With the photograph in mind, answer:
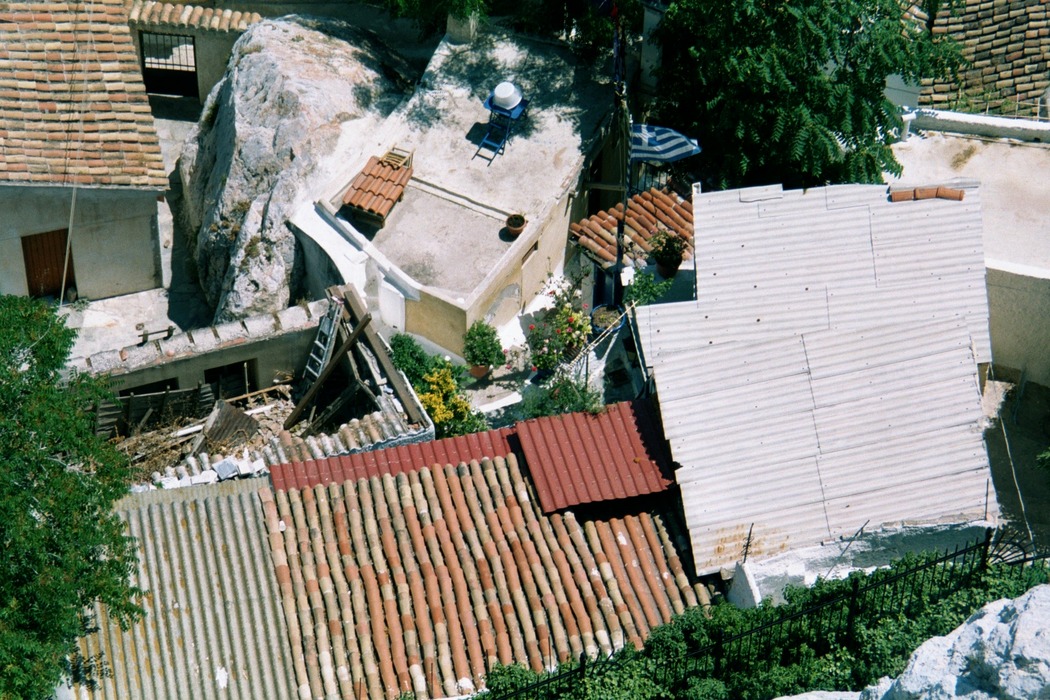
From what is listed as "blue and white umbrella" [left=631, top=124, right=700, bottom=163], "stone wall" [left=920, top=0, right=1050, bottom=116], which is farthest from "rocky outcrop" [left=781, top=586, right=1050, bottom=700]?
"stone wall" [left=920, top=0, right=1050, bottom=116]

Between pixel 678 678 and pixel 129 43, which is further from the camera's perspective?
pixel 129 43

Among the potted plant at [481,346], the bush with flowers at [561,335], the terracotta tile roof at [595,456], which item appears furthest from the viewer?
the potted plant at [481,346]

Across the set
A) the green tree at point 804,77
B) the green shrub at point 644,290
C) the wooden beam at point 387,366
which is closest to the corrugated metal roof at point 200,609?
the wooden beam at point 387,366

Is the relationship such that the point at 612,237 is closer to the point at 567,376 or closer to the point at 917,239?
the point at 567,376

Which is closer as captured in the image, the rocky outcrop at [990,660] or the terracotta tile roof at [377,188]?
the rocky outcrop at [990,660]

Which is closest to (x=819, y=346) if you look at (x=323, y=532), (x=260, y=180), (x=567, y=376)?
(x=567, y=376)

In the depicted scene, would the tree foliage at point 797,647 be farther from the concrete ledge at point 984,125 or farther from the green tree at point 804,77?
the concrete ledge at point 984,125
